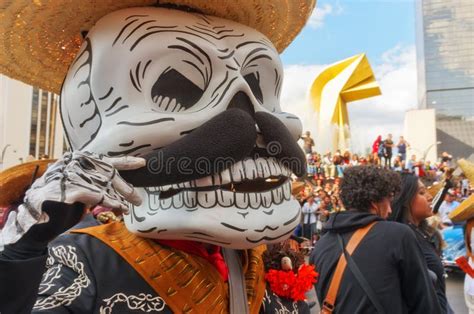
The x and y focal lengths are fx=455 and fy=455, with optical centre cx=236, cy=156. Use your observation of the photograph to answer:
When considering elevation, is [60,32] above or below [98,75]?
above

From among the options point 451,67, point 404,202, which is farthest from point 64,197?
point 451,67

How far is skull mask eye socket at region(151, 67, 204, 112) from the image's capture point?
3.99 ft

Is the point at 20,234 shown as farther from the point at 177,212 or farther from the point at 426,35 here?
the point at 426,35

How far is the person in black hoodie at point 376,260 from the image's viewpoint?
199cm

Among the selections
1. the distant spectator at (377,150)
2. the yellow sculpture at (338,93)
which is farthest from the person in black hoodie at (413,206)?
the yellow sculpture at (338,93)

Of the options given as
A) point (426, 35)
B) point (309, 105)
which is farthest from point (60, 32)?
point (426, 35)

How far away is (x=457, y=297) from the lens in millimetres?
5418

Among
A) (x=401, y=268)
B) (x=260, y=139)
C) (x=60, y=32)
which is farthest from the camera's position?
(x=401, y=268)

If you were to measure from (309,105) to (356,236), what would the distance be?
69.4ft

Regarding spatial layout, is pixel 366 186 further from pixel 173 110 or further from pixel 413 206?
pixel 173 110

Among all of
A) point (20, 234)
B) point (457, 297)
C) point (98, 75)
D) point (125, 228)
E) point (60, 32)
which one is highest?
point (60, 32)

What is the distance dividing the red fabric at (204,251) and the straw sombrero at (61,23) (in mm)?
697

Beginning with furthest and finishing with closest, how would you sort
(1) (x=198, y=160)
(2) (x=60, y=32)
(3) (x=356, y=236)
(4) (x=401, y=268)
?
(3) (x=356, y=236) < (4) (x=401, y=268) < (2) (x=60, y=32) < (1) (x=198, y=160)

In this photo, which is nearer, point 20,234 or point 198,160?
point 20,234
